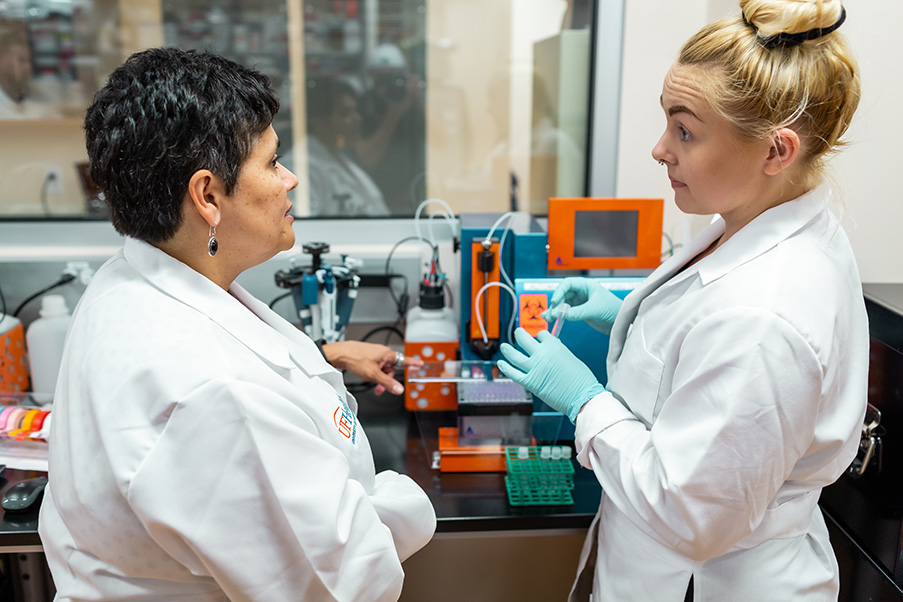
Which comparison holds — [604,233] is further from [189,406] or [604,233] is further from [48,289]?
[48,289]

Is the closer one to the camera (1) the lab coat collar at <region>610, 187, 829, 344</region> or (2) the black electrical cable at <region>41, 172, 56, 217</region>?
(1) the lab coat collar at <region>610, 187, 829, 344</region>

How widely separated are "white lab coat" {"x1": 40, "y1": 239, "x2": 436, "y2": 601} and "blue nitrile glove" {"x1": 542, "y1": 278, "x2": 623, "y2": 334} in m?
0.63

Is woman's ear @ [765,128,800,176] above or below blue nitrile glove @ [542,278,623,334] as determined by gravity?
above

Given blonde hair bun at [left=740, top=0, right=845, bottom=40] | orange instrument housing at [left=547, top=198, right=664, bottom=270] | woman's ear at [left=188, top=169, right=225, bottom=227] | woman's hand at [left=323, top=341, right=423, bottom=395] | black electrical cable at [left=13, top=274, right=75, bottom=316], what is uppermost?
blonde hair bun at [left=740, top=0, right=845, bottom=40]

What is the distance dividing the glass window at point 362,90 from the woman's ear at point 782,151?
1.26 metres

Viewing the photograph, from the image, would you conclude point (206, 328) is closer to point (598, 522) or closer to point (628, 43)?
point (598, 522)

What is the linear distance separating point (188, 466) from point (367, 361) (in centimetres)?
79

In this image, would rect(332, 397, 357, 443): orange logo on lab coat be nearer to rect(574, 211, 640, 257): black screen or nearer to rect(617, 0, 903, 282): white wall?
rect(574, 211, 640, 257): black screen

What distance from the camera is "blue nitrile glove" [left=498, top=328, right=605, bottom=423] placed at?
3.90 ft

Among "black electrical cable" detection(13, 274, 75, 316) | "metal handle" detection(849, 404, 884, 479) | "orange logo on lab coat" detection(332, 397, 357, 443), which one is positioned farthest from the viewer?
"black electrical cable" detection(13, 274, 75, 316)

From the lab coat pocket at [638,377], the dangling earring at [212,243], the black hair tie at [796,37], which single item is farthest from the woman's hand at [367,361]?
the black hair tie at [796,37]

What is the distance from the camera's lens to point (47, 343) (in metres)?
1.72

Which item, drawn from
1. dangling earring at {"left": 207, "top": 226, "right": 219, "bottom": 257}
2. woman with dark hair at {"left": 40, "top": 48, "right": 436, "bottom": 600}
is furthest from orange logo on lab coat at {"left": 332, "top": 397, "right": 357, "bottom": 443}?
dangling earring at {"left": 207, "top": 226, "right": 219, "bottom": 257}

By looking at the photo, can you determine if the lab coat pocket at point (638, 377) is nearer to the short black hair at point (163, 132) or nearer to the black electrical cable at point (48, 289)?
the short black hair at point (163, 132)
